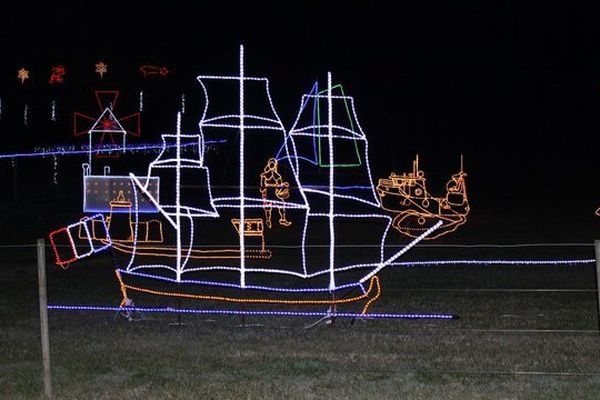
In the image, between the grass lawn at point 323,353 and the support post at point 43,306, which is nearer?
the support post at point 43,306

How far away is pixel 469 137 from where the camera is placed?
3170 cm

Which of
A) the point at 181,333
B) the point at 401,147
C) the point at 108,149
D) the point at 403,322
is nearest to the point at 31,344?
the point at 181,333

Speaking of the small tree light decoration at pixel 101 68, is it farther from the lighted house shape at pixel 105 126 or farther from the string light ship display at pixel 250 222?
the string light ship display at pixel 250 222

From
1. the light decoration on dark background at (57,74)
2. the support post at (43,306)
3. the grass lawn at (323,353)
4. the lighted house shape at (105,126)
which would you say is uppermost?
the light decoration on dark background at (57,74)

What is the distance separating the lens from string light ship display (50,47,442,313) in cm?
838

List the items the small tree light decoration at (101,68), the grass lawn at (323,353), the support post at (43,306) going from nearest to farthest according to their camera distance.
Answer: the support post at (43,306)
the grass lawn at (323,353)
the small tree light decoration at (101,68)

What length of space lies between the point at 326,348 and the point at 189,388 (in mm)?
1813

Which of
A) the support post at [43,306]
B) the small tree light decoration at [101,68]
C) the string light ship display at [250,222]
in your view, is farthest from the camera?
the small tree light decoration at [101,68]

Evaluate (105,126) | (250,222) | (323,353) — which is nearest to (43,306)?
(323,353)

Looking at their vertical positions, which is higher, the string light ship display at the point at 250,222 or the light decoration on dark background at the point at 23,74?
the light decoration on dark background at the point at 23,74

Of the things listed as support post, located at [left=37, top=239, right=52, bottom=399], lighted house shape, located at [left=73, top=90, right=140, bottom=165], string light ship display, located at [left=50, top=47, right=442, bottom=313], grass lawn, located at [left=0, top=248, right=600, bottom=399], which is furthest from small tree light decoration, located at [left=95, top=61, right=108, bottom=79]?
support post, located at [left=37, top=239, right=52, bottom=399]

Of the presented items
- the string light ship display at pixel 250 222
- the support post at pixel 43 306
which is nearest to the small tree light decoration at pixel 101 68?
the string light ship display at pixel 250 222

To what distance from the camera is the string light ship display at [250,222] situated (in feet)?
27.5

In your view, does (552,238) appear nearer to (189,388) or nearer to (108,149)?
(108,149)
